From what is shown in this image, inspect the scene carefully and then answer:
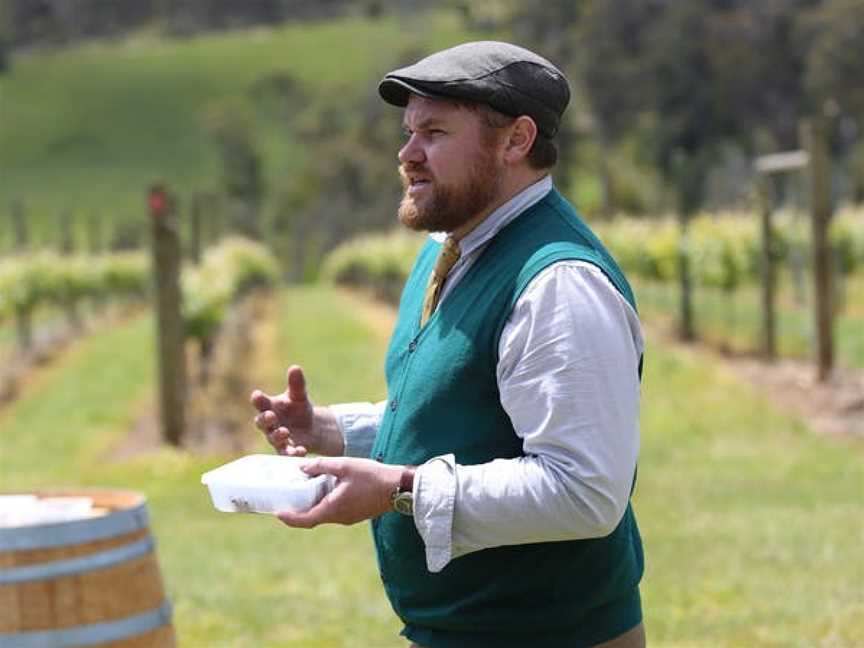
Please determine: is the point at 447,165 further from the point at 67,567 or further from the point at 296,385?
the point at 67,567

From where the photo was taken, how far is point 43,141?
333 feet

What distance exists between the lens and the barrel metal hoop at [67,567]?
311cm

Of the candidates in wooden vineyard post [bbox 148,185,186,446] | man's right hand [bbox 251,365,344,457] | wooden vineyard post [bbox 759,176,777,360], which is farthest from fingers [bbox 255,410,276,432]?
wooden vineyard post [bbox 759,176,777,360]

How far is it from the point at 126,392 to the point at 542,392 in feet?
61.1

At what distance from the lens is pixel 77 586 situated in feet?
10.3

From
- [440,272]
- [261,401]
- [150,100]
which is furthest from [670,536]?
[150,100]

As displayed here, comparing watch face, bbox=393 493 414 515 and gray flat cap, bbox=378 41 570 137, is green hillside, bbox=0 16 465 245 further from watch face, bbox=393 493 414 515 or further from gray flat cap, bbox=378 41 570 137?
watch face, bbox=393 493 414 515

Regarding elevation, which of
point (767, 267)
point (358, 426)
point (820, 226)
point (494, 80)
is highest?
point (494, 80)

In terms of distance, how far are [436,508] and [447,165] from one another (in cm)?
61

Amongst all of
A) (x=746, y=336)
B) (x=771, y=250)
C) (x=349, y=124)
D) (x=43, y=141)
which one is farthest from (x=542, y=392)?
(x=43, y=141)

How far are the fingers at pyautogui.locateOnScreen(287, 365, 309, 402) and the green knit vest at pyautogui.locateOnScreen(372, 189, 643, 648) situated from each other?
11.7 inches

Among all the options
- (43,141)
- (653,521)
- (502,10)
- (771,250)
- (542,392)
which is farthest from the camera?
(43,141)

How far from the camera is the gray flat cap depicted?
3.00 metres

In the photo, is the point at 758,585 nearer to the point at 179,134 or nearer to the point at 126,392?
the point at 126,392
